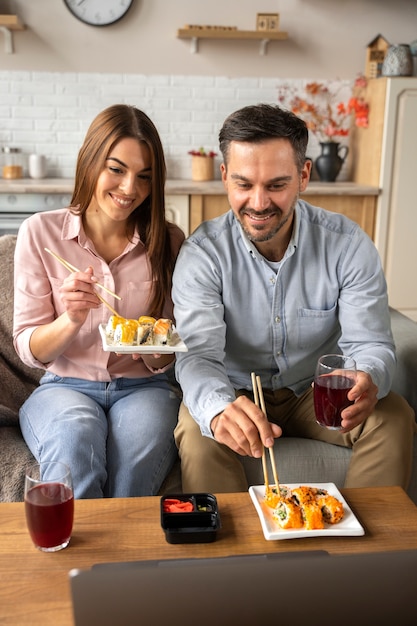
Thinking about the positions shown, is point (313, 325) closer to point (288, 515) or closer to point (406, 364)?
point (406, 364)

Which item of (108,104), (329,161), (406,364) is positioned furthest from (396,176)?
(406,364)

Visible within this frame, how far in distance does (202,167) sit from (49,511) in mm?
3647

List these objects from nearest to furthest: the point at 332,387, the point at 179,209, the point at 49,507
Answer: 1. the point at 49,507
2. the point at 332,387
3. the point at 179,209

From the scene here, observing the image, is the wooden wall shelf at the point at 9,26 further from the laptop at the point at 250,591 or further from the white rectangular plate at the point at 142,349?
the laptop at the point at 250,591

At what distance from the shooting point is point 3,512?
140 centimetres

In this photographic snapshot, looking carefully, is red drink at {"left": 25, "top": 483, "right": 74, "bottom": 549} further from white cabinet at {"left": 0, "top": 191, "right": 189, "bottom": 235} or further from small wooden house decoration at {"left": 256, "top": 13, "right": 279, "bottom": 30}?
small wooden house decoration at {"left": 256, "top": 13, "right": 279, "bottom": 30}

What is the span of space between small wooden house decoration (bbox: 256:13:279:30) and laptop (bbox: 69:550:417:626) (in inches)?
168

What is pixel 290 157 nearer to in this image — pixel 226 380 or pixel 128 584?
pixel 226 380

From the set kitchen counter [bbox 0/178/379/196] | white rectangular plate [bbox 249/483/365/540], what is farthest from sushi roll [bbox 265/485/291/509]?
kitchen counter [bbox 0/178/379/196]

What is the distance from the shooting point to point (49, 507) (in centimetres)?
121

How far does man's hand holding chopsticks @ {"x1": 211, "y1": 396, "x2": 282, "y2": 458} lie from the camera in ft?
4.77

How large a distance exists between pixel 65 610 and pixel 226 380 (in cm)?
79

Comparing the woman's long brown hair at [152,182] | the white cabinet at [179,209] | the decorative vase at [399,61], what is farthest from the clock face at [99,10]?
the woman's long brown hair at [152,182]

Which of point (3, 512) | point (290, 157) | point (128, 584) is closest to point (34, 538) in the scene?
point (3, 512)
